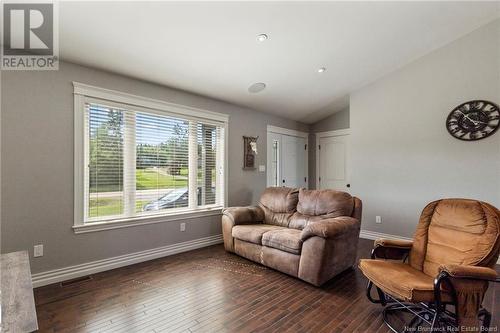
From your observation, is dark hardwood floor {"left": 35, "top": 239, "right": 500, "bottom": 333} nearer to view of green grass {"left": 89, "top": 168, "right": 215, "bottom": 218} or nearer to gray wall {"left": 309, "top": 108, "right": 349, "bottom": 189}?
view of green grass {"left": 89, "top": 168, "right": 215, "bottom": 218}

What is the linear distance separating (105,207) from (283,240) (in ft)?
7.39

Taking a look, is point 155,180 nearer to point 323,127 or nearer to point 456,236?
point 456,236

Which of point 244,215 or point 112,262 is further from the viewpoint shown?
point 244,215

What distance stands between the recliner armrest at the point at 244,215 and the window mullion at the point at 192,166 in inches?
22.8

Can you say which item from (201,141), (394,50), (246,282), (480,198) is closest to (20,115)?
(201,141)

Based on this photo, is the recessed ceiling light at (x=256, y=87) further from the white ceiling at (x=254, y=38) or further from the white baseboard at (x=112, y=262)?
the white baseboard at (x=112, y=262)

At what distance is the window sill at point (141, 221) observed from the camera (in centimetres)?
284

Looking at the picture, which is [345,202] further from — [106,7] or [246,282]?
[106,7]

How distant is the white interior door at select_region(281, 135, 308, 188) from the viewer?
5.52 metres

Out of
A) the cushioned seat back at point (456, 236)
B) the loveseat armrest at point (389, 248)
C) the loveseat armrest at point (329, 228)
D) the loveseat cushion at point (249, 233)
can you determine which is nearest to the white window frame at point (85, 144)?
the loveseat cushion at point (249, 233)

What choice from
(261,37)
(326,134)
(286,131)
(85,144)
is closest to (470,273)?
(261,37)

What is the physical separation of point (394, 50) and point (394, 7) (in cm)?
102

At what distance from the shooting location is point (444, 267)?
1.63 m

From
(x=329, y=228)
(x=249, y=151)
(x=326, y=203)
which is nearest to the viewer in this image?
(x=329, y=228)
